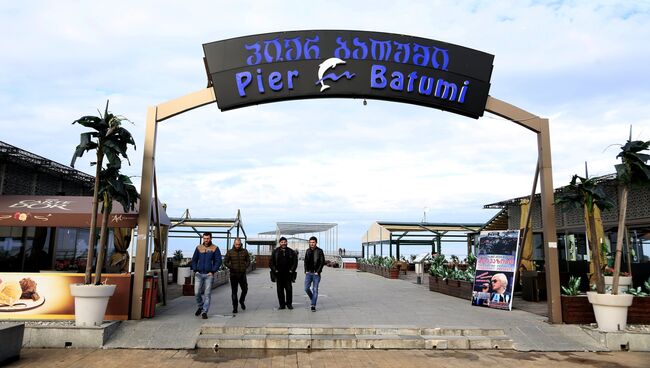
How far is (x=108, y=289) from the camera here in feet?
24.4

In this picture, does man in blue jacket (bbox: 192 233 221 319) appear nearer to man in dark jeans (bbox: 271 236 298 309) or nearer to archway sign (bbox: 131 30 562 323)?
man in dark jeans (bbox: 271 236 298 309)

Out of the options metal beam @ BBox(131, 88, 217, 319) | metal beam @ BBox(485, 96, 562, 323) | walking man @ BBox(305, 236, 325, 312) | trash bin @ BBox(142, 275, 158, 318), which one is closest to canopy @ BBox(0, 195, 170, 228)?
metal beam @ BBox(131, 88, 217, 319)

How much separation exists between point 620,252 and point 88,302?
30.9ft

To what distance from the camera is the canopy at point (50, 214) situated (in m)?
9.45

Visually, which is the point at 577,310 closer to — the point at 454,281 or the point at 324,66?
the point at 454,281

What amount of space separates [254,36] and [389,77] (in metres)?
2.92

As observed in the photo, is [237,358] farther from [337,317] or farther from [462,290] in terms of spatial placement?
[462,290]

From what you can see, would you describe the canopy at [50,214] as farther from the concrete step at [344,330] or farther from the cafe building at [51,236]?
the concrete step at [344,330]

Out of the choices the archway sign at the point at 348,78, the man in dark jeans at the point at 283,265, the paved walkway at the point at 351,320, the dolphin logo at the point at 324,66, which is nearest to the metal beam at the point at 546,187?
the archway sign at the point at 348,78

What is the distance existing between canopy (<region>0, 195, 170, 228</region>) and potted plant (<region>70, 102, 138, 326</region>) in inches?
46.4

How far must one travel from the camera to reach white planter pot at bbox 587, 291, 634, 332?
25.4 ft

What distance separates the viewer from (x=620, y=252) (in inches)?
318

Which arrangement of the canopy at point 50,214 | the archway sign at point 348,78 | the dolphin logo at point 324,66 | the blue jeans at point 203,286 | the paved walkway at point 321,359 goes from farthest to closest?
the canopy at point 50,214, the dolphin logo at point 324,66, the archway sign at point 348,78, the blue jeans at point 203,286, the paved walkway at point 321,359

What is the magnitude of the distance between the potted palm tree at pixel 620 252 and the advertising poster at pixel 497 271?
8.27 ft
